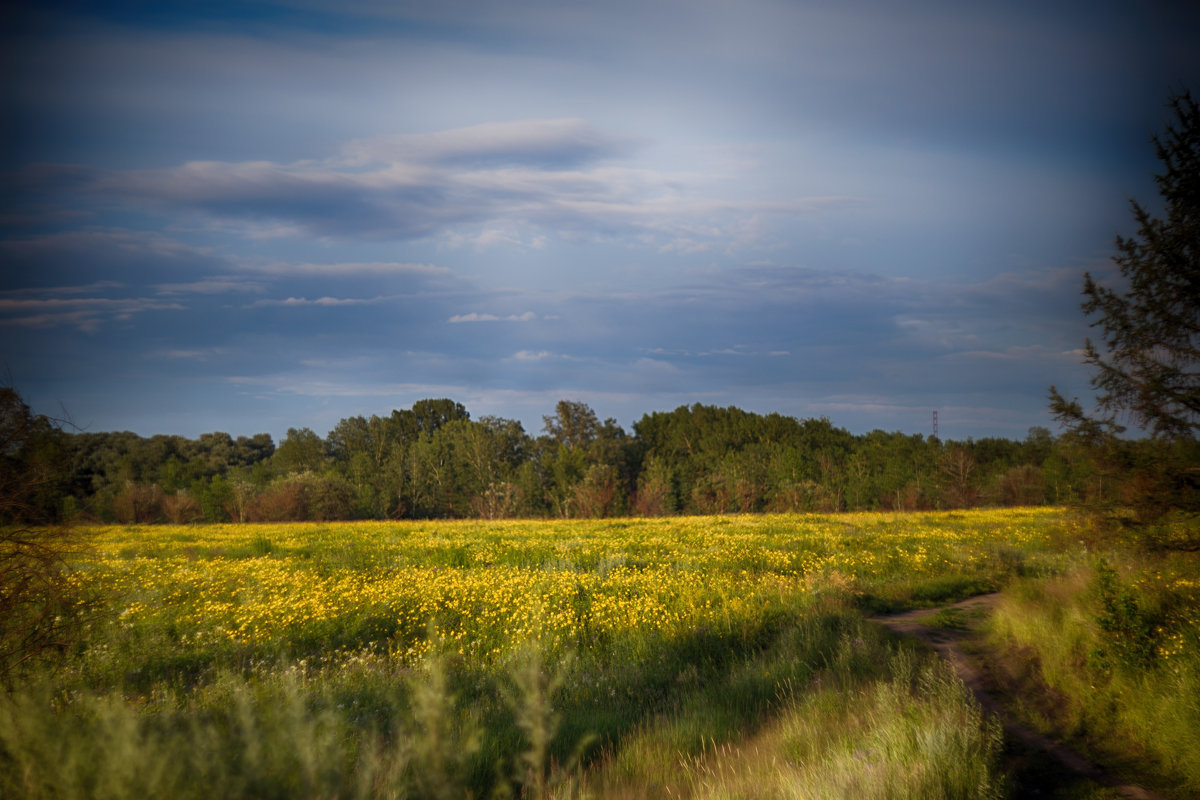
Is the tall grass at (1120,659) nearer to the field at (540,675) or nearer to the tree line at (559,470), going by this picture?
the field at (540,675)

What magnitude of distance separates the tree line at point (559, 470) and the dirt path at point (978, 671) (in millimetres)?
45333

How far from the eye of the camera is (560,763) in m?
5.79

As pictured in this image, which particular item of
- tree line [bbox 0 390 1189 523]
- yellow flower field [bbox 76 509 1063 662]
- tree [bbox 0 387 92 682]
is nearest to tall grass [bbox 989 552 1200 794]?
yellow flower field [bbox 76 509 1063 662]

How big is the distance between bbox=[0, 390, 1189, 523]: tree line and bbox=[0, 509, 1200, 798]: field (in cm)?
4403

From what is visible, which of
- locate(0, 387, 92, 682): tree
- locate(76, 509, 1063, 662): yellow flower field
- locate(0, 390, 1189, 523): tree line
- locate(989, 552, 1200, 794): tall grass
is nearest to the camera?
locate(0, 387, 92, 682): tree

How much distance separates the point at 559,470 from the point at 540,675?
7882 centimetres

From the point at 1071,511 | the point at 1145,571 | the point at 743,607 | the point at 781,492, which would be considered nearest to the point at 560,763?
the point at 743,607

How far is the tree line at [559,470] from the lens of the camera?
6084 centimetres

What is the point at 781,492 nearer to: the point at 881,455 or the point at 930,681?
the point at 881,455

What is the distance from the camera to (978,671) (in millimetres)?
8562

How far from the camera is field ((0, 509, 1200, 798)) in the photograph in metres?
3.88

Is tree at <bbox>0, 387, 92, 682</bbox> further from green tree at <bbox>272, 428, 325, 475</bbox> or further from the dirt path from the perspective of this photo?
green tree at <bbox>272, 428, 325, 475</bbox>

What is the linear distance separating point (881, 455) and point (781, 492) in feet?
81.1

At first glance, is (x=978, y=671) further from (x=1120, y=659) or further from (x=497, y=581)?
(x=497, y=581)
